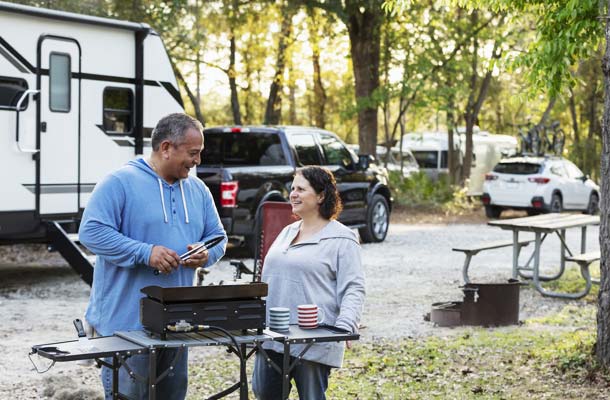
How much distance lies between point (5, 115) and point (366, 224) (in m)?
7.63

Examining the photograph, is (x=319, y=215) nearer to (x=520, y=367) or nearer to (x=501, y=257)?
(x=520, y=367)

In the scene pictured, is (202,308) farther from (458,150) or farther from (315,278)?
A: (458,150)

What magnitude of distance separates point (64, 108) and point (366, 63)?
556 inches

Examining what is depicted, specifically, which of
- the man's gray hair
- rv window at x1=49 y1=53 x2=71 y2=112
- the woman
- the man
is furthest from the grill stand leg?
rv window at x1=49 y1=53 x2=71 y2=112

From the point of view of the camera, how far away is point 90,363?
24.9ft

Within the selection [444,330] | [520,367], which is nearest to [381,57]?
[444,330]

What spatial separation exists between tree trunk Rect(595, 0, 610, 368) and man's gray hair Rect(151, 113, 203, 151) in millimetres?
3426

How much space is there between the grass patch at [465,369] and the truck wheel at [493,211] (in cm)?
1567

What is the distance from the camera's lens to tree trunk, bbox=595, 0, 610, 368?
6918 mm

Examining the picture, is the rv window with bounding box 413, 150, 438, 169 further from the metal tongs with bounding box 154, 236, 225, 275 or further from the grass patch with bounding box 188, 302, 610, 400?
the metal tongs with bounding box 154, 236, 225, 275

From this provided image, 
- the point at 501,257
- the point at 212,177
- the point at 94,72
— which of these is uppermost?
the point at 94,72

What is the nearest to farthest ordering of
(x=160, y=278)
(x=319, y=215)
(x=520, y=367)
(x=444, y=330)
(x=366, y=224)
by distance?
(x=160, y=278) → (x=319, y=215) → (x=520, y=367) → (x=444, y=330) → (x=366, y=224)

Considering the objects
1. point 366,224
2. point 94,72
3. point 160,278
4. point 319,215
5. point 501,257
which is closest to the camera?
point 160,278

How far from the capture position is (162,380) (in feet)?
15.3
